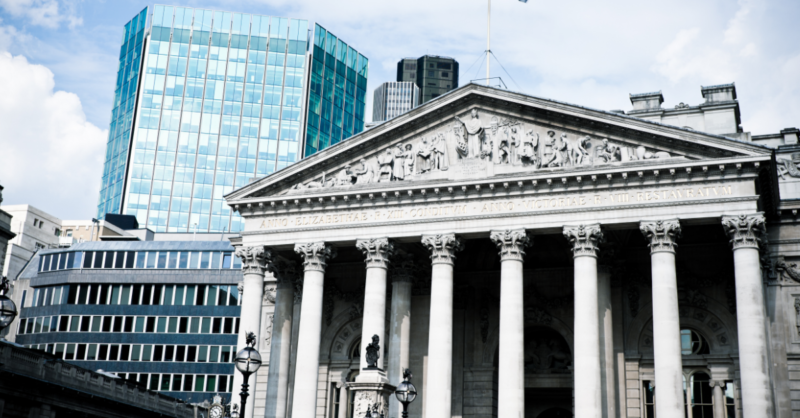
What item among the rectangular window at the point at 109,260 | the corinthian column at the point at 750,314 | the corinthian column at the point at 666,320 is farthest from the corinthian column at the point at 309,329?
the rectangular window at the point at 109,260

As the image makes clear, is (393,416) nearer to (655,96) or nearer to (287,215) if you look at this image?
(287,215)

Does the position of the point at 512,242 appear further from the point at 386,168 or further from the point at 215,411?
the point at 215,411

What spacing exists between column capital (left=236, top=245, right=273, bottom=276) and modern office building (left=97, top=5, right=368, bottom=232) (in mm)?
67335

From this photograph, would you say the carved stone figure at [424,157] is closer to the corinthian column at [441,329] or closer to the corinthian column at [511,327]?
the corinthian column at [441,329]

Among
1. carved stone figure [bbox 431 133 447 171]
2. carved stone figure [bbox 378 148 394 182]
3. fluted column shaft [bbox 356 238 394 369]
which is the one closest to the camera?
fluted column shaft [bbox 356 238 394 369]

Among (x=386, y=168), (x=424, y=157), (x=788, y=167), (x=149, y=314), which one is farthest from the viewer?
(x=149, y=314)

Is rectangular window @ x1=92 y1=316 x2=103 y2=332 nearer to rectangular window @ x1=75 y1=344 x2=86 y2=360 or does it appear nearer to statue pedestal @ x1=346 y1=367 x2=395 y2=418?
rectangular window @ x1=75 y1=344 x2=86 y2=360

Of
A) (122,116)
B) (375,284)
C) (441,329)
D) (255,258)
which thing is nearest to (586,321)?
(441,329)

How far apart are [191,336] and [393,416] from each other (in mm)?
32509

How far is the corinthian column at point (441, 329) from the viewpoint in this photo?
41.4 m

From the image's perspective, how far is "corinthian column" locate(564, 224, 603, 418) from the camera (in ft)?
127

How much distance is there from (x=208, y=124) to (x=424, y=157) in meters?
75.8

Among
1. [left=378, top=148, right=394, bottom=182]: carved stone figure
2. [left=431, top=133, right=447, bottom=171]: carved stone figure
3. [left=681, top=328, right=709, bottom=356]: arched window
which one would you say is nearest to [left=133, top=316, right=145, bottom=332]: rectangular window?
[left=378, top=148, right=394, bottom=182]: carved stone figure

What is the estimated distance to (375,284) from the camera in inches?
1738
